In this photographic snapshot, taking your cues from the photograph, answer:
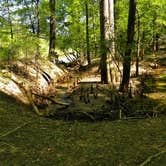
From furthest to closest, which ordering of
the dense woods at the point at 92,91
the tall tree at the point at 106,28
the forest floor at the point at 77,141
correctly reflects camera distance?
the tall tree at the point at 106,28
the dense woods at the point at 92,91
the forest floor at the point at 77,141

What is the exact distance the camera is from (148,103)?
1122 centimetres

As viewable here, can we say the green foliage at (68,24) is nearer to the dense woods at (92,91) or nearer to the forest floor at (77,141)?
the dense woods at (92,91)

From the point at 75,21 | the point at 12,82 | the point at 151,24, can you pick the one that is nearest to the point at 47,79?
the point at 12,82

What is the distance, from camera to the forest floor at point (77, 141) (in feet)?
18.0

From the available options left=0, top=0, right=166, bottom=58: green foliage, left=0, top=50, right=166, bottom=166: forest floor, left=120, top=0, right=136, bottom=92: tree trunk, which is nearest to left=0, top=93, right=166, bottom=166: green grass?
left=0, top=50, right=166, bottom=166: forest floor

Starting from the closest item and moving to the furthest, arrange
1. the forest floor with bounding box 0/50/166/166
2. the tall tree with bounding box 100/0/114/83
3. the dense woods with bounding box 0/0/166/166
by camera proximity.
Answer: the forest floor with bounding box 0/50/166/166
the dense woods with bounding box 0/0/166/166
the tall tree with bounding box 100/0/114/83

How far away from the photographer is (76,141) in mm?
6414

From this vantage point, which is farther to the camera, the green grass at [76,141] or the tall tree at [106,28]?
the tall tree at [106,28]

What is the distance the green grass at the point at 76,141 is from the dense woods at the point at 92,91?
19 millimetres

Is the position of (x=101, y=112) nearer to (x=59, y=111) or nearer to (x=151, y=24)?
(x=59, y=111)

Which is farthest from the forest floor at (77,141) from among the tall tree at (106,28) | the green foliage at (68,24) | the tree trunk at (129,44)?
the tall tree at (106,28)

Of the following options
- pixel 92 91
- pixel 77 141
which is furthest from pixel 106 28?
pixel 77 141

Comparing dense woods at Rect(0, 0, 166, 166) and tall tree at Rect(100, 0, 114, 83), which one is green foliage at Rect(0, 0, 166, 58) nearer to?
dense woods at Rect(0, 0, 166, 166)

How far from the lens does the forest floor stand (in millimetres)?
5492
